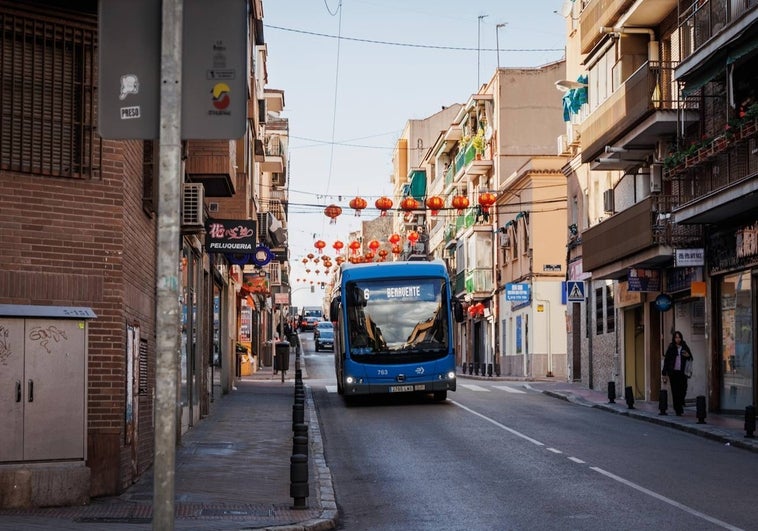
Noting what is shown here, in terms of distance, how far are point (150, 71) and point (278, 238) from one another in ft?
129

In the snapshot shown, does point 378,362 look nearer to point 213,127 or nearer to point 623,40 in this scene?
point 623,40

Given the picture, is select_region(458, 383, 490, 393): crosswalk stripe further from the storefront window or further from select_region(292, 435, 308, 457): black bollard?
select_region(292, 435, 308, 457): black bollard

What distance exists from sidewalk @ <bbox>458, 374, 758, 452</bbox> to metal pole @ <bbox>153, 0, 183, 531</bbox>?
15.7 m

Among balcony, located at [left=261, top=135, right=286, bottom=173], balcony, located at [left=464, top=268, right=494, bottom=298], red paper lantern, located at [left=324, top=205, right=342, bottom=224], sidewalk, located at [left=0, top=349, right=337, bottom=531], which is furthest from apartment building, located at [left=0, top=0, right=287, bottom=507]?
balcony, located at [left=464, top=268, right=494, bottom=298]

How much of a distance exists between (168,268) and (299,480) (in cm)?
715

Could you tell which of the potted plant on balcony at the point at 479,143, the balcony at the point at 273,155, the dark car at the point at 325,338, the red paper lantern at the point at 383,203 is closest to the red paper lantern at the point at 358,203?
the red paper lantern at the point at 383,203

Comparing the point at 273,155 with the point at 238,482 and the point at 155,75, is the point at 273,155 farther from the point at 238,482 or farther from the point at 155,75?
the point at 155,75

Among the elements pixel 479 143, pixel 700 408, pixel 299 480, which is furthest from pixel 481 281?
pixel 299 480

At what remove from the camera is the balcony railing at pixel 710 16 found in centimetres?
2483

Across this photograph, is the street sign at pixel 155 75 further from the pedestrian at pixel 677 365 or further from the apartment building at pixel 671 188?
the pedestrian at pixel 677 365

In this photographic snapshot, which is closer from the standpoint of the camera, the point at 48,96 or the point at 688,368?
the point at 48,96

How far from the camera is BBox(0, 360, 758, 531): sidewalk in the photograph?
1181cm

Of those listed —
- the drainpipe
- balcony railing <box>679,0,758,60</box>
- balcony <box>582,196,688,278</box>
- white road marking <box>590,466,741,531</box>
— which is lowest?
white road marking <box>590,466,741,531</box>

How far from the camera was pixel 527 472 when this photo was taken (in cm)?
1655
